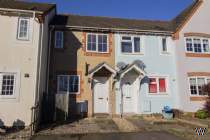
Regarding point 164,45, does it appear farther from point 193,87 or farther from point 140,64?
point 193,87

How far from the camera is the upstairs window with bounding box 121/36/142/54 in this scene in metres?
14.4

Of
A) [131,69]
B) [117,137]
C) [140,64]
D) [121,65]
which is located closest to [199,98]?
[140,64]

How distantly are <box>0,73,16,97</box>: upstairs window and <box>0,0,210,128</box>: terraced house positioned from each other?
246cm

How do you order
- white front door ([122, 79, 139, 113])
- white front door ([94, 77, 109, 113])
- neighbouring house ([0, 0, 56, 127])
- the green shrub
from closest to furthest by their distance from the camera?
1. neighbouring house ([0, 0, 56, 127])
2. the green shrub
3. white front door ([94, 77, 109, 113])
4. white front door ([122, 79, 139, 113])

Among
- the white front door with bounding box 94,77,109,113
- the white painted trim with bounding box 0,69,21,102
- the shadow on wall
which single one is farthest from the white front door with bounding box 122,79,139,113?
the white painted trim with bounding box 0,69,21,102

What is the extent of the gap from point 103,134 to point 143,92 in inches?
237

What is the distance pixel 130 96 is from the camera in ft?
46.0

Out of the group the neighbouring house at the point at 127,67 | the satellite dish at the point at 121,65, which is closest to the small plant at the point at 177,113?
the neighbouring house at the point at 127,67

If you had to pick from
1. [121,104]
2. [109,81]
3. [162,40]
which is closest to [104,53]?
[109,81]

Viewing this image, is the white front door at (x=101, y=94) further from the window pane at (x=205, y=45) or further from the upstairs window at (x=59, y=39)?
the window pane at (x=205, y=45)

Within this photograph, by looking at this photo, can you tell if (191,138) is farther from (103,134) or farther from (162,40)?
(162,40)

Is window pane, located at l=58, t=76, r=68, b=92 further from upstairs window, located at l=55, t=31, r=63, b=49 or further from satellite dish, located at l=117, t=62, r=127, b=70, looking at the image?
satellite dish, located at l=117, t=62, r=127, b=70

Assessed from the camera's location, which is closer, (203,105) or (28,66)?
(28,66)

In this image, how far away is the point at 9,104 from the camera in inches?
385
